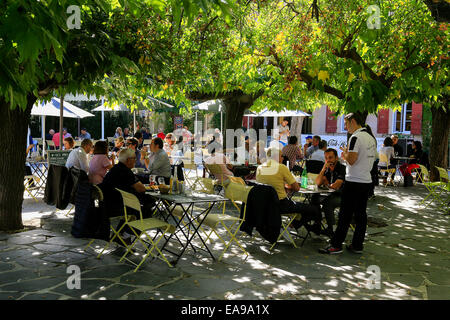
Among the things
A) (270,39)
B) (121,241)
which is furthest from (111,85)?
(121,241)

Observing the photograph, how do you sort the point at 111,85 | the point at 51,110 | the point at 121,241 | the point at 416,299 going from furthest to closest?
the point at 51,110 → the point at 111,85 → the point at 121,241 → the point at 416,299

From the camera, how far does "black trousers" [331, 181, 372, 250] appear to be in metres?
5.85

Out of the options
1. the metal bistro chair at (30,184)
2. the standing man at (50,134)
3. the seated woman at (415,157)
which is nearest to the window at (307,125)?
the seated woman at (415,157)

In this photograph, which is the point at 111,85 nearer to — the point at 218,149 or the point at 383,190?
the point at 218,149

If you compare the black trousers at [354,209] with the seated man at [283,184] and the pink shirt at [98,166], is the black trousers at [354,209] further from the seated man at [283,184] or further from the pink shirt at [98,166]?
the pink shirt at [98,166]

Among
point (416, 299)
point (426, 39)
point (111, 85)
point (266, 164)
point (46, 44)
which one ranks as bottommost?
point (416, 299)

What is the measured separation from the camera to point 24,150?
6809 millimetres

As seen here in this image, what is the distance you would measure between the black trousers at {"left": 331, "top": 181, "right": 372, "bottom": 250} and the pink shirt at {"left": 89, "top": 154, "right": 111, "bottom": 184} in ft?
12.1

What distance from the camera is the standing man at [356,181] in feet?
19.1

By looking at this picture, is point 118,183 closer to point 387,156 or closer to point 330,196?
point 330,196

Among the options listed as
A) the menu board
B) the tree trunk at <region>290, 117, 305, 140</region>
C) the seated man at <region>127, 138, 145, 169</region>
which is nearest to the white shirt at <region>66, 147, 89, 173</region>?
the menu board

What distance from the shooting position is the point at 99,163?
6965 millimetres

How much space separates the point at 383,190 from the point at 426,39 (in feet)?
21.6

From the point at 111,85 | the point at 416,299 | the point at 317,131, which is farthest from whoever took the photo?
the point at 317,131
